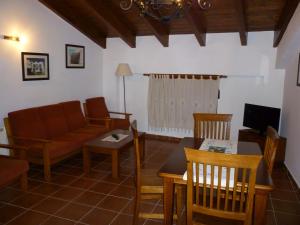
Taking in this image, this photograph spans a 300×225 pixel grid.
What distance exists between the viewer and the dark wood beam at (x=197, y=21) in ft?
13.3

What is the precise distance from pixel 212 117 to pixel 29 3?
314cm

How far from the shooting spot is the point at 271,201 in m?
3.09

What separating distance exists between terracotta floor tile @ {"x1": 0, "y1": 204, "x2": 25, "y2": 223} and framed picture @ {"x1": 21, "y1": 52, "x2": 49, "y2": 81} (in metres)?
1.97

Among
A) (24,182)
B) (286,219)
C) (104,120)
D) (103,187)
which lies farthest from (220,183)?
(104,120)

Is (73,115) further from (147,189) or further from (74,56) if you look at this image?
(147,189)

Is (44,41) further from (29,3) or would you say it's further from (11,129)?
(11,129)

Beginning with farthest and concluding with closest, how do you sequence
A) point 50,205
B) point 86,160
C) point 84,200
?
point 86,160
point 84,200
point 50,205

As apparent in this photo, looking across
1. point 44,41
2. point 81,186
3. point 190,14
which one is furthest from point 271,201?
point 44,41

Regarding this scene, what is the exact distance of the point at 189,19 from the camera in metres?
4.10

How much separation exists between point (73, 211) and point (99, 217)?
309 mm

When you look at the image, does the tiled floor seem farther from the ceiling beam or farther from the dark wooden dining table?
the ceiling beam

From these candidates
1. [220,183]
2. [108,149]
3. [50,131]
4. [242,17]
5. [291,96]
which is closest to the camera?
[220,183]

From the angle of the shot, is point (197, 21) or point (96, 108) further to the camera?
point (96, 108)

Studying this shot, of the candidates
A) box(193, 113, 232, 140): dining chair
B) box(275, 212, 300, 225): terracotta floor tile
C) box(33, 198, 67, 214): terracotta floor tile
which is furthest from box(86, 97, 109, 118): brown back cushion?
box(275, 212, 300, 225): terracotta floor tile
